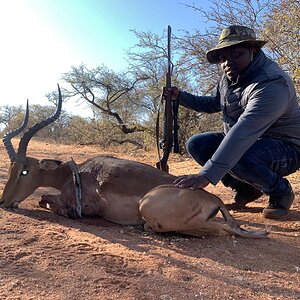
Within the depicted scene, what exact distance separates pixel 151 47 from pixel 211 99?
8955 mm

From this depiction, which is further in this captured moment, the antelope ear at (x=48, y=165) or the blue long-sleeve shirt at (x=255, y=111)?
the antelope ear at (x=48, y=165)

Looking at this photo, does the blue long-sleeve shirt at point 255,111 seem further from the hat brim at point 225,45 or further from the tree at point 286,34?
the tree at point 286,34

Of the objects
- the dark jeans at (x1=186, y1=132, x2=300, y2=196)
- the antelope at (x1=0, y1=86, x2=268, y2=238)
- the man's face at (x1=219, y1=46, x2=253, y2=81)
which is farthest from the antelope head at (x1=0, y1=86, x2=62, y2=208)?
the dark jeans at (x1=186, y1=132, x2=300, y2=196)

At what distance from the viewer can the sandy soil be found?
6.86 feet

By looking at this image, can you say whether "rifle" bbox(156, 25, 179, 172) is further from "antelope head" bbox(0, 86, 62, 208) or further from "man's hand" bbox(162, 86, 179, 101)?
"antelope head" bbox(0, 86, 62, 208)

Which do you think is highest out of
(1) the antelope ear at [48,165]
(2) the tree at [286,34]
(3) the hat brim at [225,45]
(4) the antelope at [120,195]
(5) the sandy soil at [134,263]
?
(2) the tree at [286,34]

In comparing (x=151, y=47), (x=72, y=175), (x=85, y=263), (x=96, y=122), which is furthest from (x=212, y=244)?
(x=96, y=122)

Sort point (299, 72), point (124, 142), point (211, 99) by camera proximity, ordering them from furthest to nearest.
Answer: point (124, 142)
point (299, 72)
point (211, 99)

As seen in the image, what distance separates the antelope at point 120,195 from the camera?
3137 mm

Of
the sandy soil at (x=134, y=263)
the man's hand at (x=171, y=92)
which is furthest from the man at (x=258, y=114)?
the man's hand at (x=171, y=92)

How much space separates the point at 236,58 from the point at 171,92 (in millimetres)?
1049

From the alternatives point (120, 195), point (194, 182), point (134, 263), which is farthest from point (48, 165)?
point (134, 263)

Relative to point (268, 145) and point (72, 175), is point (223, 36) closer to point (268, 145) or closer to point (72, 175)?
point (268, 145)

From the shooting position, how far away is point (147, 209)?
321cm
